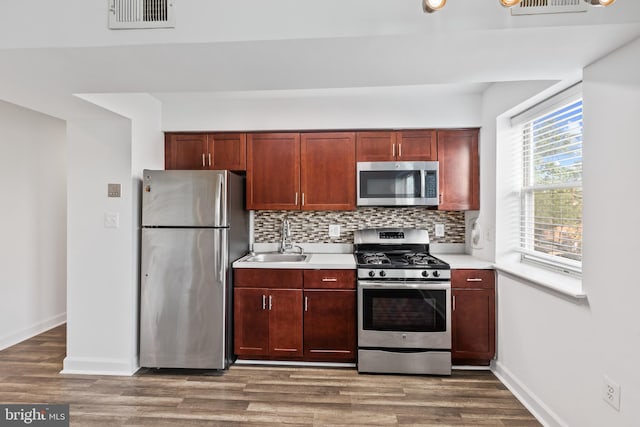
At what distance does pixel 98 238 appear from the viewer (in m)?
2.96

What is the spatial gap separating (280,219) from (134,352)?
172cm

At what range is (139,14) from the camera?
161cm

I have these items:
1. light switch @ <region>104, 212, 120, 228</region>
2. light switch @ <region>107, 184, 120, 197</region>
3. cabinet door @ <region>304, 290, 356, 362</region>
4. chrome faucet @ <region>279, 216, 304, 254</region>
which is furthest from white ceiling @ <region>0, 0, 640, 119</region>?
chrome faucet @ <region>279, 216, 304, 254</region>

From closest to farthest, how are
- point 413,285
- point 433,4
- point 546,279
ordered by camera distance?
point 433,4, point 546,279, point 413,285

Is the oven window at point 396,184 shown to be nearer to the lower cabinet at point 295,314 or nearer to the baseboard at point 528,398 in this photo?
the lower cabinet at point 295,314

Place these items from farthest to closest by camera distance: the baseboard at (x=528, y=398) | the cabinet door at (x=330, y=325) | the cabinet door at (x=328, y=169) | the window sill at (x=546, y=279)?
the cabinet door at (x=328, y=169) < the cabinet door at (x=330, y=325) < the baseboard at (x=528, y=398) < the window sill at (x=546, y=279)

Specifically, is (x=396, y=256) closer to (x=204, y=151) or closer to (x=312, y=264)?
(x=312, y=264)

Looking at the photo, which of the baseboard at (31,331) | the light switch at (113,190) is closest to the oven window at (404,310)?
the light switch at (113,190)

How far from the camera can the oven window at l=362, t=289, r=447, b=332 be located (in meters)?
2.90

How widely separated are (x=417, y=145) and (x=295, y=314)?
1863 millimetres

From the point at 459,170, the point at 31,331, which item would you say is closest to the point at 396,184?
the point at 459,170

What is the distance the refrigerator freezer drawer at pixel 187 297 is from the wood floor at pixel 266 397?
178 millimetres

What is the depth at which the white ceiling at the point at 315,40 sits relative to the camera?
1499 millimetres

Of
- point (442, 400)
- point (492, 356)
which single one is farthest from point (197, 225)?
point (492, 356)
